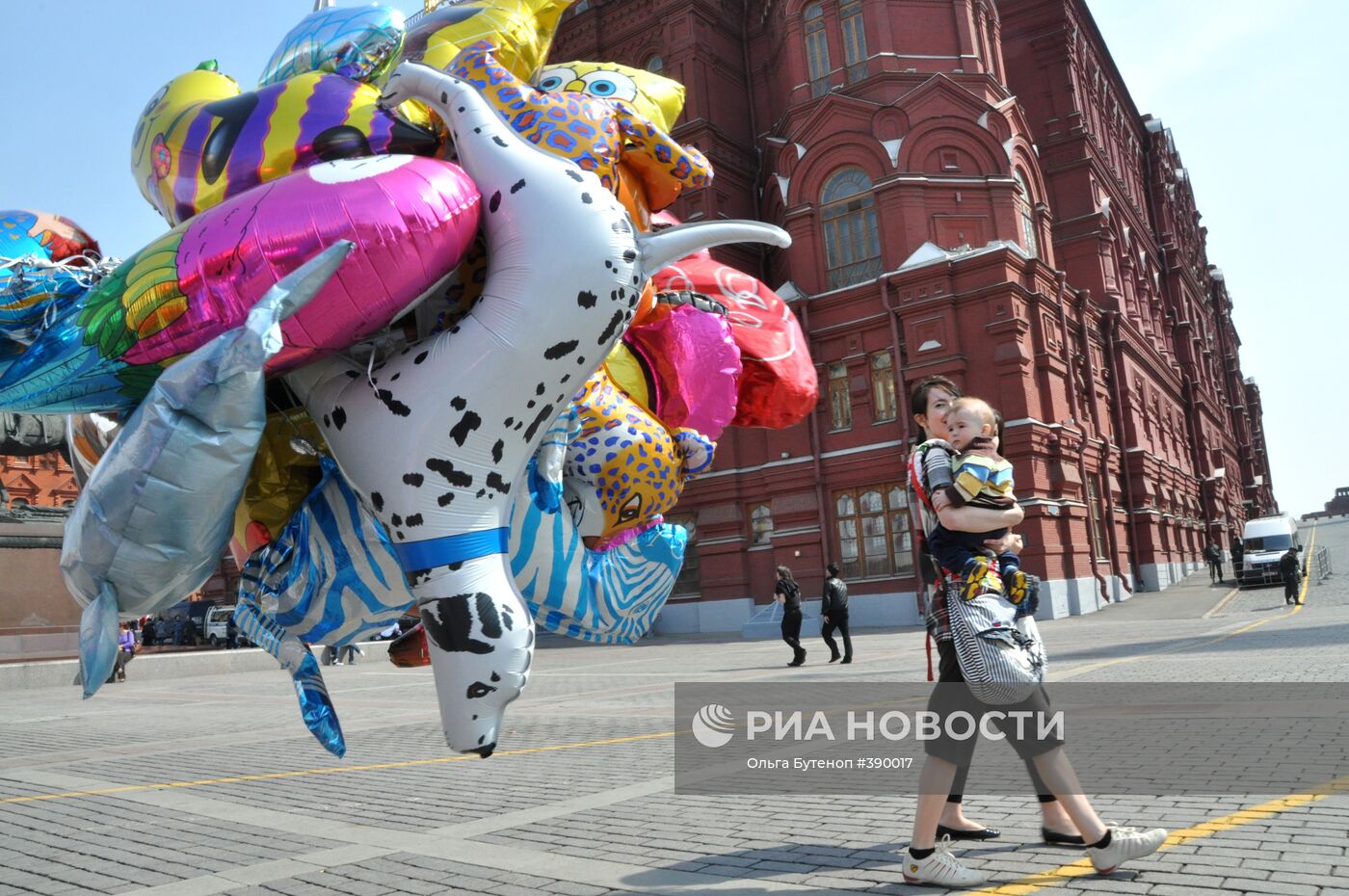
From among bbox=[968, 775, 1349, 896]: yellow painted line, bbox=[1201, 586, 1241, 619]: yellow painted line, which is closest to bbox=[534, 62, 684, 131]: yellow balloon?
bbox=[968, 775, 1349, 896]: yellow painted line

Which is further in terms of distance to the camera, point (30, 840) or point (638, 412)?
point (30, 840)

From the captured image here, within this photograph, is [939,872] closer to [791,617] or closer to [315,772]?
[315,772]

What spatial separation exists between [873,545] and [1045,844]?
20.9m

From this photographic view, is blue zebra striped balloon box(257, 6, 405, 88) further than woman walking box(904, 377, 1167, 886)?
No

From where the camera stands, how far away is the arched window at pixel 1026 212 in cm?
2554

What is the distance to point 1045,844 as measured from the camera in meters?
4.36

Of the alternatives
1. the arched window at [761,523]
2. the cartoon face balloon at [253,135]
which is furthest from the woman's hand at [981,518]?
the arched window at [761,523]

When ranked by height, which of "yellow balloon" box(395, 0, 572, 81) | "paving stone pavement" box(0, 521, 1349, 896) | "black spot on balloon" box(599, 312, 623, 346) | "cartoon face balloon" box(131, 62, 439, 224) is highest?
"yellow balloon" box(395, 0, 572, 81)

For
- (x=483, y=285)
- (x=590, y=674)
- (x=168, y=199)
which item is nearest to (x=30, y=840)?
(x=168, y=199)

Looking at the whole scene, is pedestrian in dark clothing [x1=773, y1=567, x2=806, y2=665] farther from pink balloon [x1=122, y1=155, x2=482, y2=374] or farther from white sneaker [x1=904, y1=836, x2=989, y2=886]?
pink balloon [x1=122, y1=155, x2=482, y2=374]

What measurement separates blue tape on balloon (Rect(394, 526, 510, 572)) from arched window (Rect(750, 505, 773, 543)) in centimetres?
2419

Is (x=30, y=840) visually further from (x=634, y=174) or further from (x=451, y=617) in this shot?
(x=634, y=174)

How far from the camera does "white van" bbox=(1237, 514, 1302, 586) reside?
2845 centimetres

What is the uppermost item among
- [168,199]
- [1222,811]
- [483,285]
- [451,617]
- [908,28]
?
[908,28]
